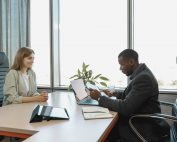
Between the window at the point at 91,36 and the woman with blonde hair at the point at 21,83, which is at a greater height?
the window at the point at 91,36

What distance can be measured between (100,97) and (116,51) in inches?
69.7

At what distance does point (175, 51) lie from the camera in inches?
132

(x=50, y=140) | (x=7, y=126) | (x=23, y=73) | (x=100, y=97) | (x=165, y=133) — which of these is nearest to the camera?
(x=50, y=140)

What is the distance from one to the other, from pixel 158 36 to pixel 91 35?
1.06 metres

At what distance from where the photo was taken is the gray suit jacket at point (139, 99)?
71.7 inches

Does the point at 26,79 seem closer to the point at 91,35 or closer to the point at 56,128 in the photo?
the point at 56,128

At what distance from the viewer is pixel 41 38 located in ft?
13.3

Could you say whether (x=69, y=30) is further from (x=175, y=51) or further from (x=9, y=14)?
(x=175, y=51)

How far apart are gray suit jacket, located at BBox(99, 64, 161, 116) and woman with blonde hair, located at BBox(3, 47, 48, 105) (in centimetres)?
79

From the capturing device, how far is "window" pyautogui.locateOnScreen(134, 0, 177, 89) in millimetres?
3354

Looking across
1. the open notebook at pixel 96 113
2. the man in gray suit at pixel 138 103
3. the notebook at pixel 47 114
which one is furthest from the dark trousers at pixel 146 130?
the notebook at pixel 47 114

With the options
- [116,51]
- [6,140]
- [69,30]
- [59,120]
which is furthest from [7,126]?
[69,30]

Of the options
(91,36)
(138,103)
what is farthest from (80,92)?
(91,36)

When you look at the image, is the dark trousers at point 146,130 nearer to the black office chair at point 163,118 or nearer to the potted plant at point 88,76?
the black office chair at point 163,118
